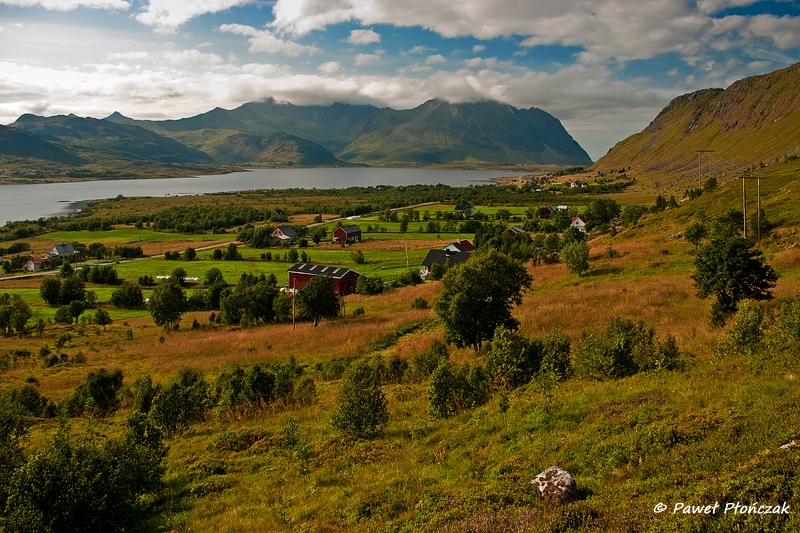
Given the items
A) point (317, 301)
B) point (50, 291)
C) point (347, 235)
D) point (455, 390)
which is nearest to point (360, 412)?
point (455, 390)

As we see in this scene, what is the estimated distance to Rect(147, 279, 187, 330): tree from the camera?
4556 centimetres

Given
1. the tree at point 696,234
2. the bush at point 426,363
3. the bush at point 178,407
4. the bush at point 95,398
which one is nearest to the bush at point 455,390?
the bush at point 426,363

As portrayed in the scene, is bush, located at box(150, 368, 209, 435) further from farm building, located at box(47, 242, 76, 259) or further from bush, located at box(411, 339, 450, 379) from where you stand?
farm building, located at box(47, 242, 76, 259)

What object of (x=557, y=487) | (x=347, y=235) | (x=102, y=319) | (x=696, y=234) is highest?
(x=696, y=234)

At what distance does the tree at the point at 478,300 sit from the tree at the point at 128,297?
51.9 metres

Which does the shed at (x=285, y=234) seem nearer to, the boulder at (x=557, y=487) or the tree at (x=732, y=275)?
the tree at (x=732, y=275)

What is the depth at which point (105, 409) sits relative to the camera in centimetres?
2331

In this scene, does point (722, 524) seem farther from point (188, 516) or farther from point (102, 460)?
point (102, 460)

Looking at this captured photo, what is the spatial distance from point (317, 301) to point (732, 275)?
97.9 feet

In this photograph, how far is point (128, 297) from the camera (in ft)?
200

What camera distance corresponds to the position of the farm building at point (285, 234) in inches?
4026

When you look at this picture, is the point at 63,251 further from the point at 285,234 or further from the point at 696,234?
the point at 696,234

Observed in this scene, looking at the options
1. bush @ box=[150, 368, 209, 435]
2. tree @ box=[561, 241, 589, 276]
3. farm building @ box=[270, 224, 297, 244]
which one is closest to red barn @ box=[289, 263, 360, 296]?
tree @ box=[561, 241, 589, 276]

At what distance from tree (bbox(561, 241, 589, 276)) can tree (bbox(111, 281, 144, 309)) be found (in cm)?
5242
